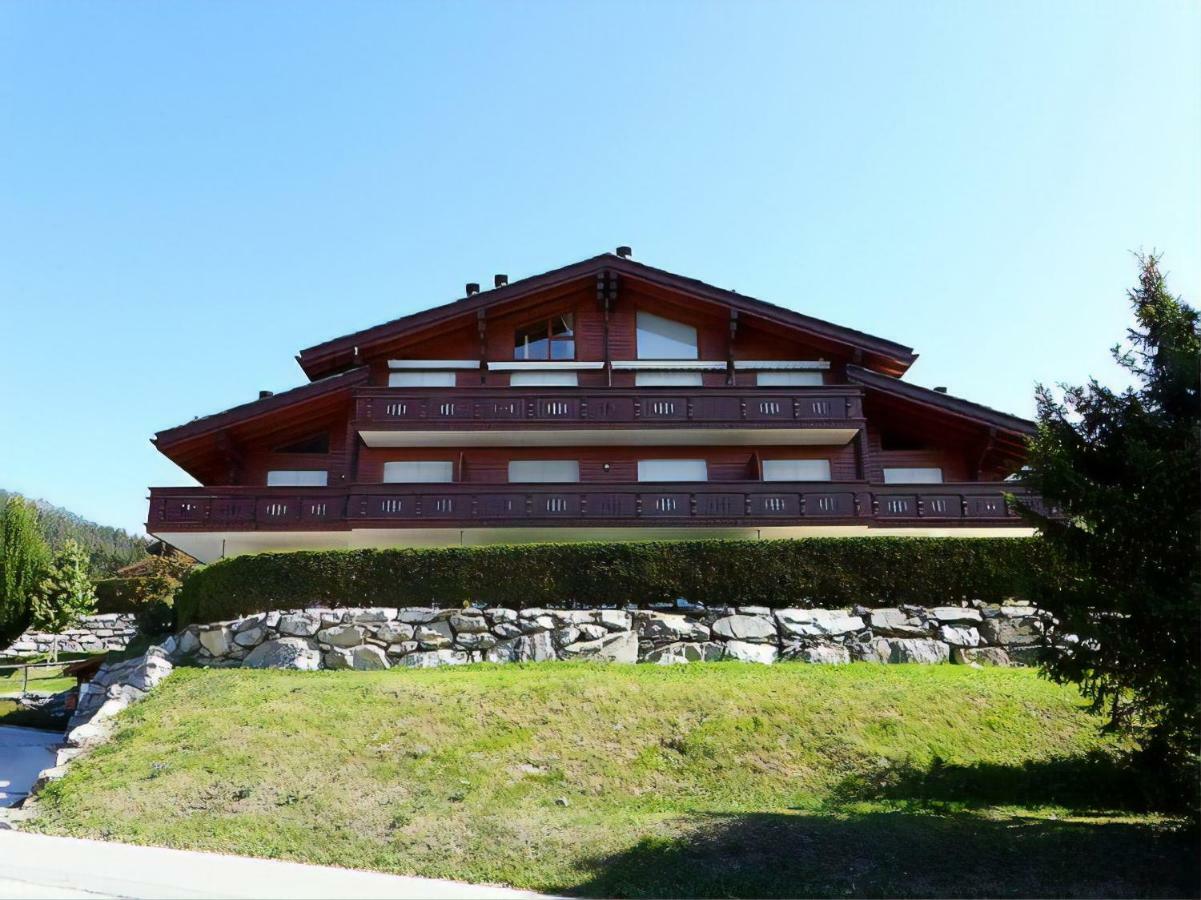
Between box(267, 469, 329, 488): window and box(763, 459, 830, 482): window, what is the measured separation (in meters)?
13.3

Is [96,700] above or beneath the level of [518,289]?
beneath

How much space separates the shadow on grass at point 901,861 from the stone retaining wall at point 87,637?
3226 centimetres

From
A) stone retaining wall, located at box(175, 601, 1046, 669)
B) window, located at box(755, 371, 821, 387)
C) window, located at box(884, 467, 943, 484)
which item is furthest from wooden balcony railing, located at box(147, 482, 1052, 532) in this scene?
stone retaining wall, located at box(175, 601, 1046, 669)

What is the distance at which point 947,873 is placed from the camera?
376 inches

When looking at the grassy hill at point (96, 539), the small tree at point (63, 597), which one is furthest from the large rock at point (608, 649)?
the grassy hill at point (96, 539)

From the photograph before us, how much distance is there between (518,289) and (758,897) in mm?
22218

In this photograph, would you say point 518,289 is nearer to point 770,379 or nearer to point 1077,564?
point 770,379

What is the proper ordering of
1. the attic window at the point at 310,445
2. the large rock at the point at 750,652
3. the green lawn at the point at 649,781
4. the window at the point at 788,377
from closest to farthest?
the green lawn at the point at 649,781
the large rock at the point at 750,652
the attic window at the point at 310,445
the window at the point at 788,377

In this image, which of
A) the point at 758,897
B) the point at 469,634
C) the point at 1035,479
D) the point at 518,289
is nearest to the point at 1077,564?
the point at 1035,479

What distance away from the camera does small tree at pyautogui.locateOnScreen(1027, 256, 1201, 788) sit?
34.2 feet

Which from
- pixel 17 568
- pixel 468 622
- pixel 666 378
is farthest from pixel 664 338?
pixel 17 568

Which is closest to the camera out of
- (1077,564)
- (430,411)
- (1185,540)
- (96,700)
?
(1185,540)

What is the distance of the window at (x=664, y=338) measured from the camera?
1182 inches

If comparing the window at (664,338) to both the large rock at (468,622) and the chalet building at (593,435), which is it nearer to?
the chalet building at (593,435)
